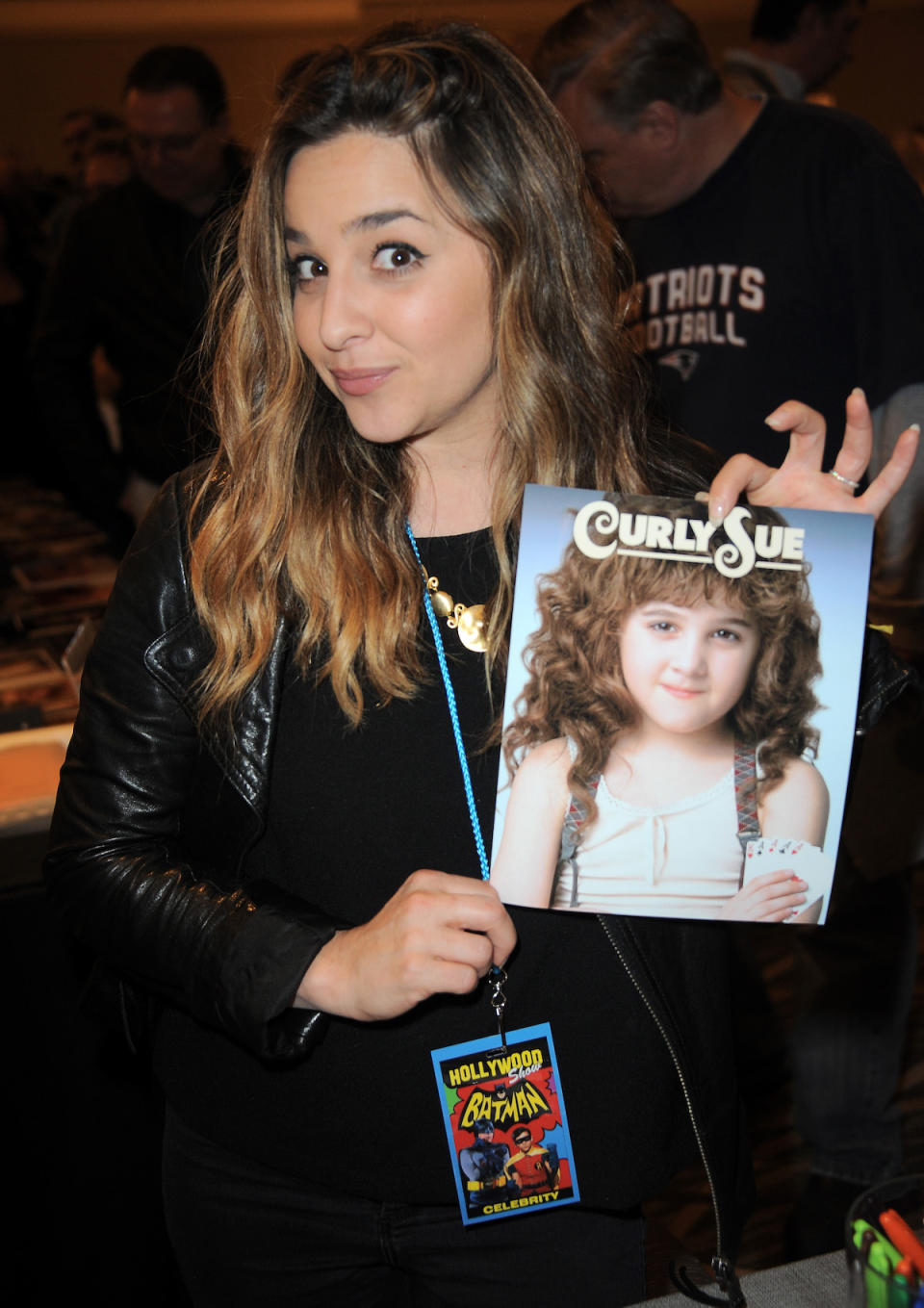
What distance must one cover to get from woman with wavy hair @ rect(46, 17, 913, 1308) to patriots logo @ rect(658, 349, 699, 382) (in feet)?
3.83

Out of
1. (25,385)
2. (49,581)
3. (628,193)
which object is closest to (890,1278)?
(628,193)

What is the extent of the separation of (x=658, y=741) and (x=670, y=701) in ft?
0.11

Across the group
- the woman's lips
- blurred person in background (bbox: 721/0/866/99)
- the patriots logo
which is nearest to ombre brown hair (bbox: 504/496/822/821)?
the woman's lips

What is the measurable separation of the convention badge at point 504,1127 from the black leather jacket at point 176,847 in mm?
116

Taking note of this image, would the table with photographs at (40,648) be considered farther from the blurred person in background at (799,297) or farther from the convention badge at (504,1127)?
the blurred person in background at (799,297)

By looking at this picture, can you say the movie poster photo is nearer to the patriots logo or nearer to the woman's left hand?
the woman's left hand

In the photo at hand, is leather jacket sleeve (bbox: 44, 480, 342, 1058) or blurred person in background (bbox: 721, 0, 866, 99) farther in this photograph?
blurred person in background (bbox: 721, 0, 866, 99)

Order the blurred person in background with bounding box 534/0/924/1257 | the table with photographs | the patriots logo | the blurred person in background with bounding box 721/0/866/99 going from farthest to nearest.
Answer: the blurred person in background with bounding box 721/0/866/99 < the patriots logo < the blurred person in background with bounding box 534/0/924/1257 < the table with photographs

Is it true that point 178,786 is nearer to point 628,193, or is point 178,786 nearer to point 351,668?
point 351,668

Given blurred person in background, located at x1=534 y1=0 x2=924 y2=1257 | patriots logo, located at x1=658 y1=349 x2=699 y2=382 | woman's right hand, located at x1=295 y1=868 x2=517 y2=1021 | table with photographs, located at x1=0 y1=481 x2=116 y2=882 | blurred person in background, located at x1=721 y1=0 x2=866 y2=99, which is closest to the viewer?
woman's right hand, located at x1=295 y1=868 x2=517 y2=1021

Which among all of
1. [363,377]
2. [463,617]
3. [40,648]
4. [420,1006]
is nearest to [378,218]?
[363,377]

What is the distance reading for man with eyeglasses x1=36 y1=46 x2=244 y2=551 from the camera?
122 inches

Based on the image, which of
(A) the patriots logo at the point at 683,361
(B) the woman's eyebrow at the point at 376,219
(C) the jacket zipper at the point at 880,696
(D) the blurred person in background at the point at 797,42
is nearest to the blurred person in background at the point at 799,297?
(A) the patriots logo at the point at 683,361

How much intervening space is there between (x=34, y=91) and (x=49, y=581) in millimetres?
10999
